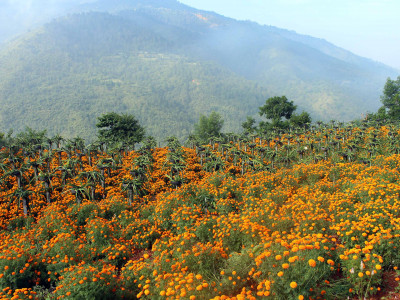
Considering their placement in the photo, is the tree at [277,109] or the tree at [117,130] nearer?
the tree at [117,130]

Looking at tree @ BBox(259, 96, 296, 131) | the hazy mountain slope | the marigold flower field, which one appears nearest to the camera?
the marigold flower field

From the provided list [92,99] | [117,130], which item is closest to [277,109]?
[117,130]

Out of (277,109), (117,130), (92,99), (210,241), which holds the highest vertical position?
(277,109)

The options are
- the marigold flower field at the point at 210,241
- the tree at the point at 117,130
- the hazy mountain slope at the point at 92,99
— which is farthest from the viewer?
the hazy mountain slope at the point at 92,99

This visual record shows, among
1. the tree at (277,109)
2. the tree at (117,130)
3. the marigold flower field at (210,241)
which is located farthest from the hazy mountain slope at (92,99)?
the marigold flower field at (210,241)

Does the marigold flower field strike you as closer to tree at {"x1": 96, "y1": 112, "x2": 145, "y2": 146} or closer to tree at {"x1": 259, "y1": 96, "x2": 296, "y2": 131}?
tree at {"x1": 96, "y1": 112, "x2": 145, "y2": 146}

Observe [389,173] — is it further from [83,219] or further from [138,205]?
[83,219]

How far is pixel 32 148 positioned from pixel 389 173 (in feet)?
81.0

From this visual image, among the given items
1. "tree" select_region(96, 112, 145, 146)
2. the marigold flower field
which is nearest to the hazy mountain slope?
"tree" select_region(96, 112, 145, 146)

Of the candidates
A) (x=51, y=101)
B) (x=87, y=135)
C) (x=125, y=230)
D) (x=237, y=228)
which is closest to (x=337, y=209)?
(x=237, y=228)

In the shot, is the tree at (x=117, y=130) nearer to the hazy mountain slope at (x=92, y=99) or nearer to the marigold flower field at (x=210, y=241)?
the marigold flower field at (x=210, y=241)

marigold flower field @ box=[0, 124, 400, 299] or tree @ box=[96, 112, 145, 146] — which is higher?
marigold flower field @ box=[0, 124, 400, 299]

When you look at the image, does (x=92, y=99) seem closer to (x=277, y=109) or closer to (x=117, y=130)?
(x=117, y=130)

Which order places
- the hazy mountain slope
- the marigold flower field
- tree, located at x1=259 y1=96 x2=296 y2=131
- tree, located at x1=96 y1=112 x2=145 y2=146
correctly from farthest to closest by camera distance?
the hazy mountain slope < tree, located at x1=259 y1=96 x2=296 y2=131 < tree, located at x1=96 y1=112 x2=145 y2=146 < the marigold flower field
